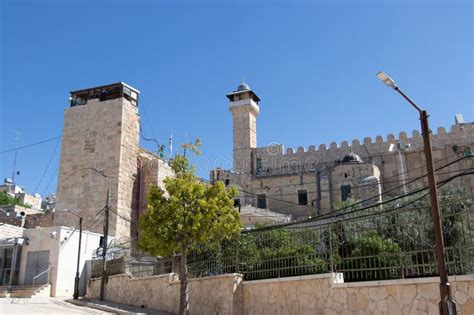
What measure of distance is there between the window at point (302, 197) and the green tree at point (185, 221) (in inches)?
904

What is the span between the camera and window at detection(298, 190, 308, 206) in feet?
118

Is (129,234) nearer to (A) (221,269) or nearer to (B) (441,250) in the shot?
(A) (221,269)

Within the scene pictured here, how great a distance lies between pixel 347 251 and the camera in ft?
35.6

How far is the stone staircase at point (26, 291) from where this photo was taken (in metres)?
20.7

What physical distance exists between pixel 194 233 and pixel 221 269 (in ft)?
4.10

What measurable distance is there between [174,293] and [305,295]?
502 cm

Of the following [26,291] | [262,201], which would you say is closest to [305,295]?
[26,291]

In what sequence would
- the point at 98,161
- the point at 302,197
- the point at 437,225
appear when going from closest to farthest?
the point at 437,225, the point at 98,161, the point at 302,197

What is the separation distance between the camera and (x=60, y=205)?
30.8 m

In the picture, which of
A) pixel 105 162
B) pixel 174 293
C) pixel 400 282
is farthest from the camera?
pixel 105 162

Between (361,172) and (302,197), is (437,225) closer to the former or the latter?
(361,172)

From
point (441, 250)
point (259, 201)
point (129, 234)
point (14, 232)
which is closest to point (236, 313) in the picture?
point (441, 250)

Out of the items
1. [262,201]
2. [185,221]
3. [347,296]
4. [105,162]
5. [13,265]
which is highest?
[105,162]

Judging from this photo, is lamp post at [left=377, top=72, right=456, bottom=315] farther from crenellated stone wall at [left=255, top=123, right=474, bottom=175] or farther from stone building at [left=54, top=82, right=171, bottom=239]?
crenellated stone wall at [left=255, top=123, right=474, bottom=175]
